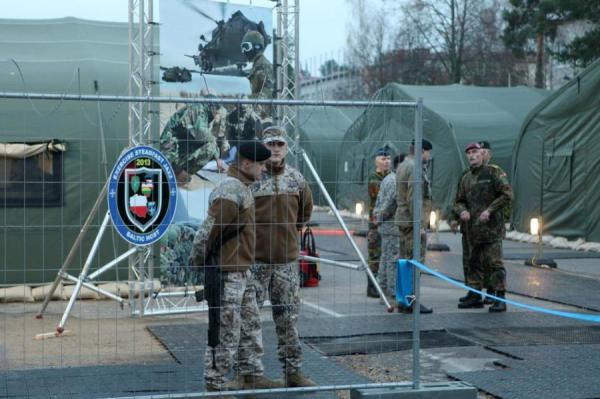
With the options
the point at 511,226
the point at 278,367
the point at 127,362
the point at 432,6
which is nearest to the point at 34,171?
the point at 127,362

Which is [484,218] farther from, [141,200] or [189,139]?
[141,200]

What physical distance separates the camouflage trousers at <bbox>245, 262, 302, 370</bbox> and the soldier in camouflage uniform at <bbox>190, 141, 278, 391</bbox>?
274 millimetres

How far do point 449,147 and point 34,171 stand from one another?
14.7 metres

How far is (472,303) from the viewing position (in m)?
12.0

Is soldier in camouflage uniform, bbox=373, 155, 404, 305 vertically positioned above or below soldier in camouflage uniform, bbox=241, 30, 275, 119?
below

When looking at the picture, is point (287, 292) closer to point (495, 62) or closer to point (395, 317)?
point (395, 317)

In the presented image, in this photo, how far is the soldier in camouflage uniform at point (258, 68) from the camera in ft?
40.0

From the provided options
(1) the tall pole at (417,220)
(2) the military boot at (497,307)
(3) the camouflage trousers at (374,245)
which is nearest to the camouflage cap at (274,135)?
(1) the tall pole at (417,220)

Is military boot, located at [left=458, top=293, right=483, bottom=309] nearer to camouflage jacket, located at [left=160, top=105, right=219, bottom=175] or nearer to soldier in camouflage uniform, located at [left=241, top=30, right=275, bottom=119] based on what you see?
soldier in camouflage uniform, located at [left=241, top=30, right=275, bottom=119]

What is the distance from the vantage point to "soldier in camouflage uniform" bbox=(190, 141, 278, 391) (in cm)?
700

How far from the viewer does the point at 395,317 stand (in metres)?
11.2

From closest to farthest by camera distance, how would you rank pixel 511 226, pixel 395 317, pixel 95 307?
pixel 395 317
pixel 95 307
pixel 511 226

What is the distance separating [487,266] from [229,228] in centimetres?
559

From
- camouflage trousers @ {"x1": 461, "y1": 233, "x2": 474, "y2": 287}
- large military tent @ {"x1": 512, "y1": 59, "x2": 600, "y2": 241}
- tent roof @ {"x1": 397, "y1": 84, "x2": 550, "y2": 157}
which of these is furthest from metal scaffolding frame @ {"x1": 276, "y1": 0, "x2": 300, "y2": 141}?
tent roof @ {"x1": 397, "y1": 84, "x2": 550, "y2": 157}
